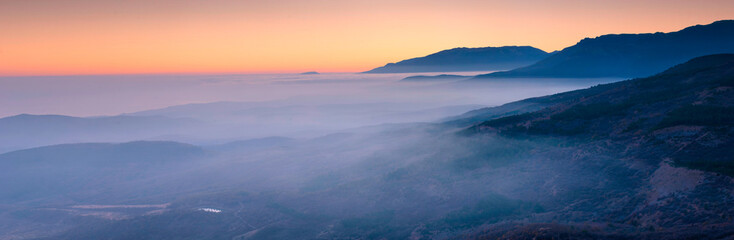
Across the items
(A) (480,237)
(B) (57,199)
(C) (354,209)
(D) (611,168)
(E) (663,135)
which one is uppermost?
(E) (663,135)

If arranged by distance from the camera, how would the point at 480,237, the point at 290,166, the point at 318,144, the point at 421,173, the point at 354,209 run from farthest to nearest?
the point at 318,144, the point at 290,166, the point at 421,173, the point at 354,209, the point at 480,237

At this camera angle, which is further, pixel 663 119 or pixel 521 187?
pixel 663 119

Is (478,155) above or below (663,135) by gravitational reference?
below

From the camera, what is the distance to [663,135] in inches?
2037

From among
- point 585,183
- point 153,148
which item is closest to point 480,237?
point 585,183

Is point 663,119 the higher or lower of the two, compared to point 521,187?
higher

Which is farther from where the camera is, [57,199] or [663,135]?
[57,199]

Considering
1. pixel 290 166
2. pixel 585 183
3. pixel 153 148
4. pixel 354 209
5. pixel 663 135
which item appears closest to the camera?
pixel 585 183

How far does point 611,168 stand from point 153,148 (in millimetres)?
172580

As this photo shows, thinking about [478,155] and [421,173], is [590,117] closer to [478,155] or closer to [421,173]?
[478,155]

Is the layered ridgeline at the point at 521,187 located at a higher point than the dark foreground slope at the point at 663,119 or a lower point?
lower

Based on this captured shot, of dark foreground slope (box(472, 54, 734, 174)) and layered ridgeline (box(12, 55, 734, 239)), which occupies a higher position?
dark foreground slope (box(472, 54, 734, 174))

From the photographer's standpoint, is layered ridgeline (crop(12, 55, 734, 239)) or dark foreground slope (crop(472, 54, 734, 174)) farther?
dark foreground slope (crop(472, 54, 734, 174))

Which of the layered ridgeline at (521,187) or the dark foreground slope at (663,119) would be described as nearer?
the layered ridgeline at (521,187)
